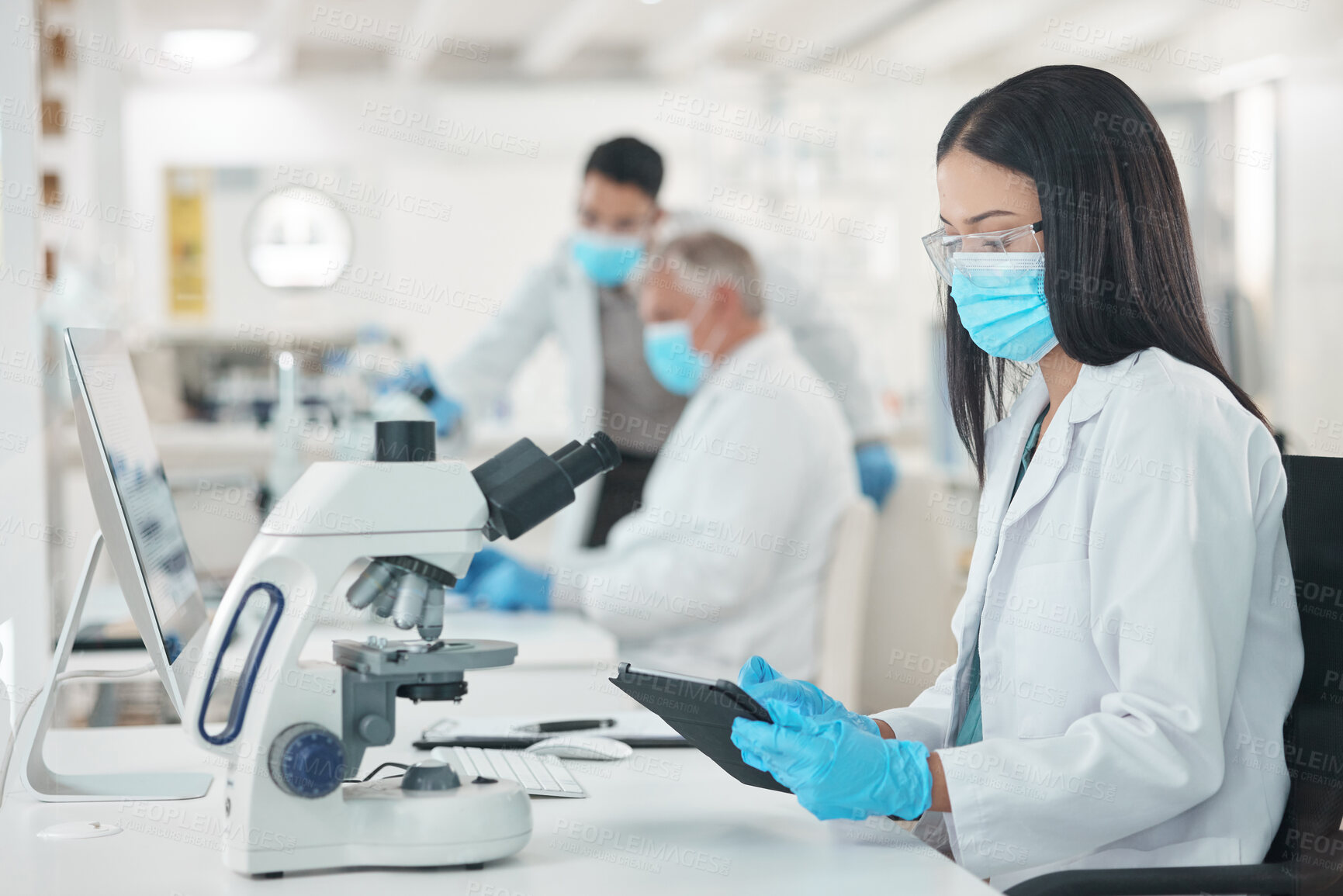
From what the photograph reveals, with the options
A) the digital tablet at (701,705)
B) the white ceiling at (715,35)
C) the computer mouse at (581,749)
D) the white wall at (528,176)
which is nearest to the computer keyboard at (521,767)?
the computer mouse at (581,749)

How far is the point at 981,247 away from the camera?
123 cm

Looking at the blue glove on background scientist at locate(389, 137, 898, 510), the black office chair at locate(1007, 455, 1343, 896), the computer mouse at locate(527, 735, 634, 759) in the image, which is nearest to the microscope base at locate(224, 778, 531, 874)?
the computer mouse at locate(527, 735, 634, 759)

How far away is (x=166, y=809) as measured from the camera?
1.14m

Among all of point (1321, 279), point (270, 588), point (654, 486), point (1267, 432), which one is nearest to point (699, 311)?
point (654, 486)

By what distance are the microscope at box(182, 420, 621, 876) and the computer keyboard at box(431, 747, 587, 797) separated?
0.17 meters

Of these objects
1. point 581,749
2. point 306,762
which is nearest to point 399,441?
point 306,762

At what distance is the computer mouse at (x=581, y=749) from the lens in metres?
1.31

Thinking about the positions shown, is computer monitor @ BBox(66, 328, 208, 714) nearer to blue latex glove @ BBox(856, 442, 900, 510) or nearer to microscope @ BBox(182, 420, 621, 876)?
microscope @ BBox(182, 420, 621, 876)

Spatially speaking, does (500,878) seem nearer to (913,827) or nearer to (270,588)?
(270,588)

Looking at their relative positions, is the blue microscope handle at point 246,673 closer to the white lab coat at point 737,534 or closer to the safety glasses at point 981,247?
the safety glasses at point 981,247

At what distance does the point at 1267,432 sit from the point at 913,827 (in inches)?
23.9

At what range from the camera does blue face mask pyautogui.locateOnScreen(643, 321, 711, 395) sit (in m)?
2.86

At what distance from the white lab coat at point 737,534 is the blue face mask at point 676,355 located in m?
0.21

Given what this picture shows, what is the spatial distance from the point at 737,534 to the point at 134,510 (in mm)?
1504
